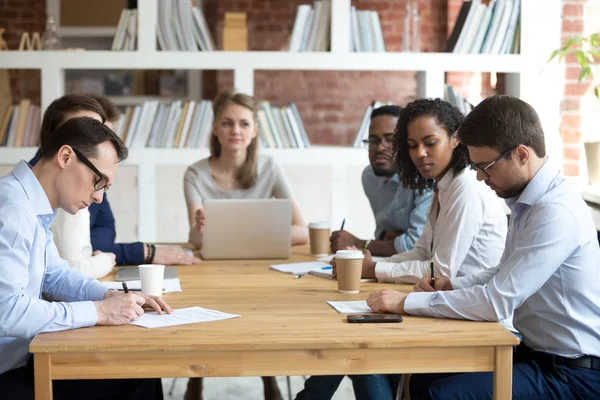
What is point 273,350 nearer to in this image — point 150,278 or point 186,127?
point 150,278

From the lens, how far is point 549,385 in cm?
186

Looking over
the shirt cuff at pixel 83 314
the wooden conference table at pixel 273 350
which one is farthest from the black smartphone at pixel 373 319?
the shirt cuff at pixel 83 314

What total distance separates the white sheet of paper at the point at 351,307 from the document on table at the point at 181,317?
0.26 metres

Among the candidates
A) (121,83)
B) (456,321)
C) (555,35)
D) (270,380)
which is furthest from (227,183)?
(121,83)

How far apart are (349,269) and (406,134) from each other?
737 mm

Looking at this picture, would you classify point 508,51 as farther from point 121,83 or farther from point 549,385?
point 121,83

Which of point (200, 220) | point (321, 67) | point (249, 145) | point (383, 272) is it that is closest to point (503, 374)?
point (383, 272)

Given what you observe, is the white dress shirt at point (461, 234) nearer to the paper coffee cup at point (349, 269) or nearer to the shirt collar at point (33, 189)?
the paper coffee cup at point (349, 269)

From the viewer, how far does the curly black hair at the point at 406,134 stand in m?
2.48

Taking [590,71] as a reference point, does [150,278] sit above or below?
below

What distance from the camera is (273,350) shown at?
1.65m

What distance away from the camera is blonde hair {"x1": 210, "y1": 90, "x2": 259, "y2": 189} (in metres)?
3.47

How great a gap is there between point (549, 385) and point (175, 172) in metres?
2.90

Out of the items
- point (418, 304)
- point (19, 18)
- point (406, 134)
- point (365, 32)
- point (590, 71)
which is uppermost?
point (19, 18)
